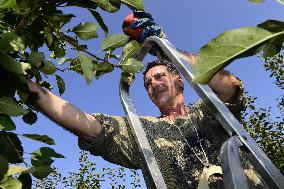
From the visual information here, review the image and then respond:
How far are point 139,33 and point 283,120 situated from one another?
10862 mm

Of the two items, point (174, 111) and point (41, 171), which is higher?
point (174, 111)

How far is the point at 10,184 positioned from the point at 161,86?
2542mm

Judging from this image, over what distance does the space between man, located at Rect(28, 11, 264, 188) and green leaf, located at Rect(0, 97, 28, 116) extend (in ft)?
3.00

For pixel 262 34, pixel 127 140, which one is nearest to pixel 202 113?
pixel 127 140

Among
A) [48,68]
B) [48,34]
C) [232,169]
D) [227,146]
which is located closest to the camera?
[232,169]

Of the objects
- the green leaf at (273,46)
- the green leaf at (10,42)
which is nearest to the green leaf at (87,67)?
the green leaf at (10,42)

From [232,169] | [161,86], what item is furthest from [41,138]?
[161,86]

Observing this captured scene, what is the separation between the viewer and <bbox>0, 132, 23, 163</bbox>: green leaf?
5.10 feet

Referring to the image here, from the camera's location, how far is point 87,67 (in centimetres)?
196

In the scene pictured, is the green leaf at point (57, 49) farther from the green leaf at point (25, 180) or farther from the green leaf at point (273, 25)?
the green leaf at point (273, 25)

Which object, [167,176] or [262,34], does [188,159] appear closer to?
[167,176]

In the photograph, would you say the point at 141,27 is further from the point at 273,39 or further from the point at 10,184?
the point at 273,39

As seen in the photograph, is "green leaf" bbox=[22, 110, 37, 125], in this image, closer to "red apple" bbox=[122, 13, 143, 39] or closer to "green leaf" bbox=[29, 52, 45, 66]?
"green leaf" bbox=[29, 52, 45, 66]

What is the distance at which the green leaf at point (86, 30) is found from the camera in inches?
80.0
